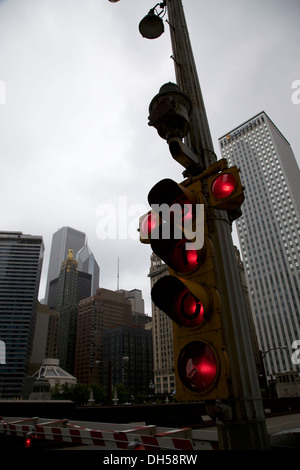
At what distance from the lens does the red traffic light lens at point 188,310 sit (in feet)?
7.56

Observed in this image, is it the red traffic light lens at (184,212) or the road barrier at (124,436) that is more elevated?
the red traffic light lens at (184,212)

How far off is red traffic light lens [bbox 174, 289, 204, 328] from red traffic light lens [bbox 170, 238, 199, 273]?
0.26 m

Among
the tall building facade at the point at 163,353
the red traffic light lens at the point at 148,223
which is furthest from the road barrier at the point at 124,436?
the tall building facade at the point at 163,353

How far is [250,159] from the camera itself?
426ft

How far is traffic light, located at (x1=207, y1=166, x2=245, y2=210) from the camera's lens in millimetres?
2490

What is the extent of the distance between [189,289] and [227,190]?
1.02 metres

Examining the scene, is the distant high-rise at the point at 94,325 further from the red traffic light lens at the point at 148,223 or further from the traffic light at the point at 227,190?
the traffic light at the point at 227,190

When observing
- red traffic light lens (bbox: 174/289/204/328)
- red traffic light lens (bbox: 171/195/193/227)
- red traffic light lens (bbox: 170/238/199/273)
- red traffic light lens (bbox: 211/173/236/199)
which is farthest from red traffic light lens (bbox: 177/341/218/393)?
red traffic light lens (bbox: 211/173/236/199)

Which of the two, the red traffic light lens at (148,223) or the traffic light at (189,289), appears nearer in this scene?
the traffic light at (189,289)

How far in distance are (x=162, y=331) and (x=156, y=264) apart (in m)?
29.8

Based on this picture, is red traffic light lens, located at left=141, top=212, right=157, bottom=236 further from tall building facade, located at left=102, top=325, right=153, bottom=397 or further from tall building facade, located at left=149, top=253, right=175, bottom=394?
tall building facade, located at left=102, top=325, right=153, bottom=397

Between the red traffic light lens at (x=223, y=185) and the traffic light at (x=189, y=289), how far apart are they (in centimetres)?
20
